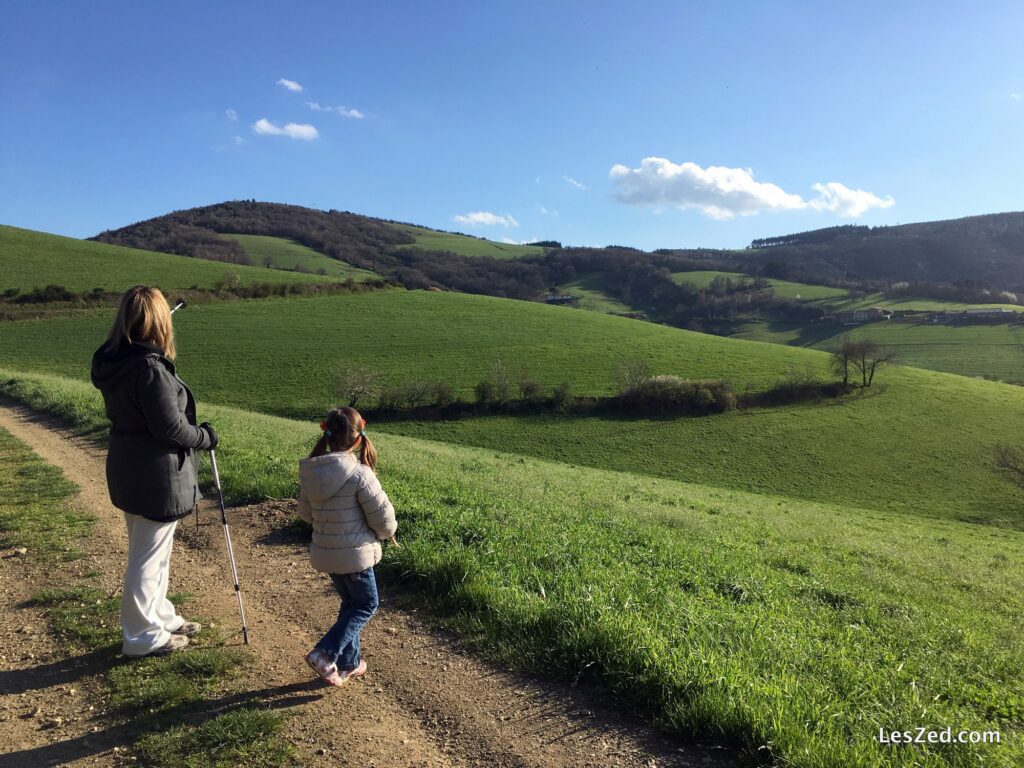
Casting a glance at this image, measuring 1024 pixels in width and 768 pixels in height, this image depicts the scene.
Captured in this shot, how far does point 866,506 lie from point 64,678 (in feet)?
131

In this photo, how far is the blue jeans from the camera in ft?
14.6

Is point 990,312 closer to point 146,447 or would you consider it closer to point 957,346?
point 957,346

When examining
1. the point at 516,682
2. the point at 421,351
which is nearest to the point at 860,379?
the point at 421,351

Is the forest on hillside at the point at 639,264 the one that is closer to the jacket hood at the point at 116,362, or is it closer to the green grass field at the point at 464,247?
the green grass field at the point at 464,247

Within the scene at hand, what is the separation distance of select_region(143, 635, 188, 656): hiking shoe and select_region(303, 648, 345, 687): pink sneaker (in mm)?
1350

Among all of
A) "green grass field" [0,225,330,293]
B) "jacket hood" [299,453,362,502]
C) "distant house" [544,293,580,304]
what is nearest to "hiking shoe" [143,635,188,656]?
"jacket hood" [299,453,362,502]

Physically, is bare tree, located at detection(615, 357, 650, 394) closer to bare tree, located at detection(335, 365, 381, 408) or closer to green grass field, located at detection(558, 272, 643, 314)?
bare tree, located at detection(335, 365, 381, 408)

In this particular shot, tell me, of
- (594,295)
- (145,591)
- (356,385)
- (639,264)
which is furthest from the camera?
(639,264)

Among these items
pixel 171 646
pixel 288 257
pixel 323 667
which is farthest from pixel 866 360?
pixel 288 257

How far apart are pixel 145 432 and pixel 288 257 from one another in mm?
138582

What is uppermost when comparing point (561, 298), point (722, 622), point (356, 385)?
point (561, 298)

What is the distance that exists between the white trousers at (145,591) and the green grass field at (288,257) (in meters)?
116

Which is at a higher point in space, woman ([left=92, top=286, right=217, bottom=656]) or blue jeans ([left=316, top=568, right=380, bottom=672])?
woman ([left=92, top=286, right=217, bottom=656])

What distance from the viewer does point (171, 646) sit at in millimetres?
4844
